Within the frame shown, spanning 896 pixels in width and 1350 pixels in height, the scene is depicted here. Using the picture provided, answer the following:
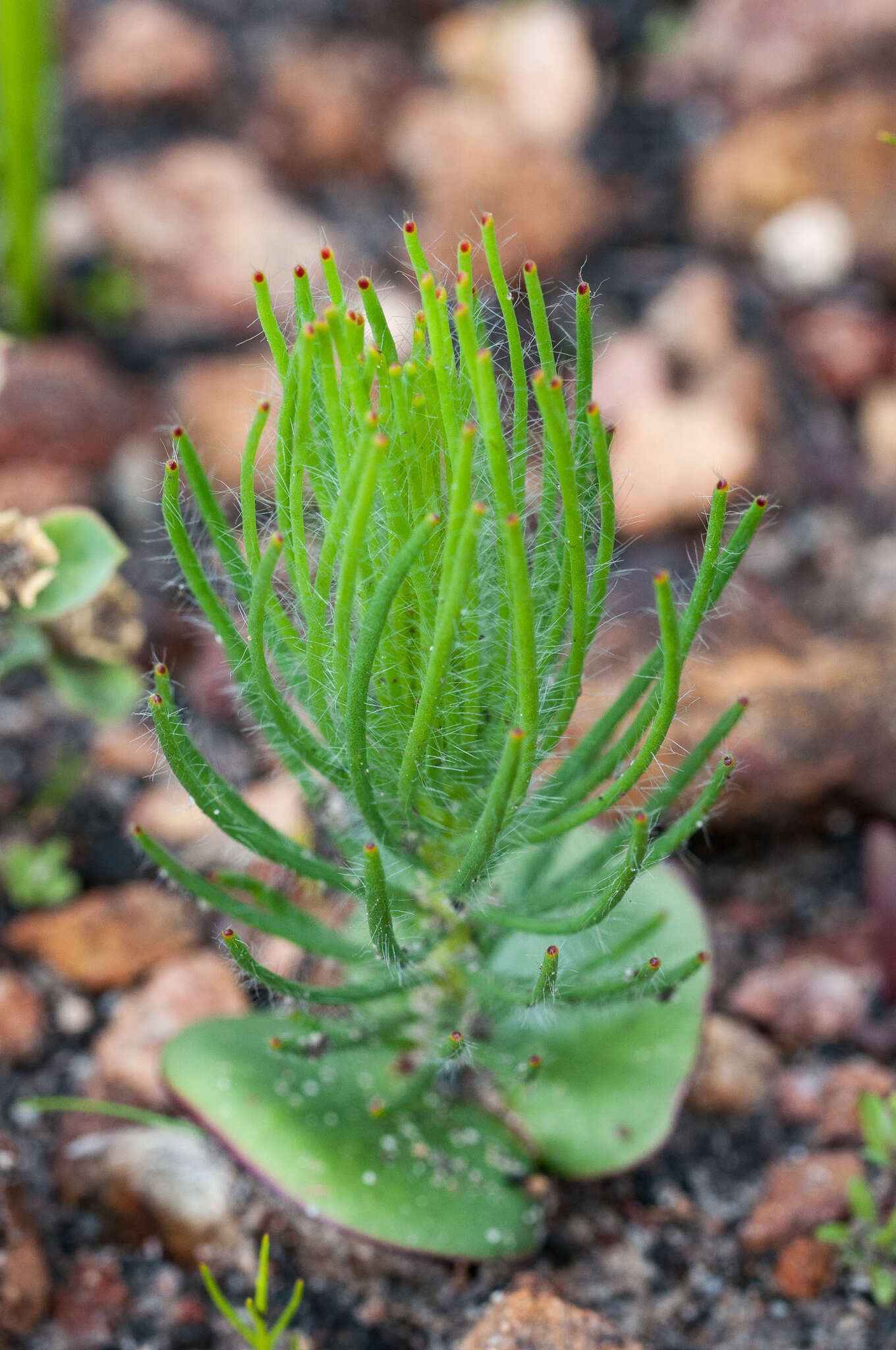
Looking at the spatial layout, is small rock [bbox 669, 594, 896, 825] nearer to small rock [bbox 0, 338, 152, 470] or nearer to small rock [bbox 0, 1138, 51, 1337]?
small rock [bbox 0, 1138, 51, 1337]

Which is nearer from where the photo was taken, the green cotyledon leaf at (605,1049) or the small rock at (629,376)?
the green cotyledon leaf at (605,1049)

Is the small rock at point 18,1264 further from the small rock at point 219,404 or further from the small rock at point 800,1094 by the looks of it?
the small rock at point 219,404

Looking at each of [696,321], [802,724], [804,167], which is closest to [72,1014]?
[802,724]

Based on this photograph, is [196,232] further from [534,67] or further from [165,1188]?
[165,1188]

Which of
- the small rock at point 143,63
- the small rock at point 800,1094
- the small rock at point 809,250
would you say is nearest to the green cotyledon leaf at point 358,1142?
the small rock at point 800,1094

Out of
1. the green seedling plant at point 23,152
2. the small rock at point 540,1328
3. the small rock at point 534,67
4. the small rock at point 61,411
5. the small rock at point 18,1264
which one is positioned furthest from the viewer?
the small rock at point 534,67
